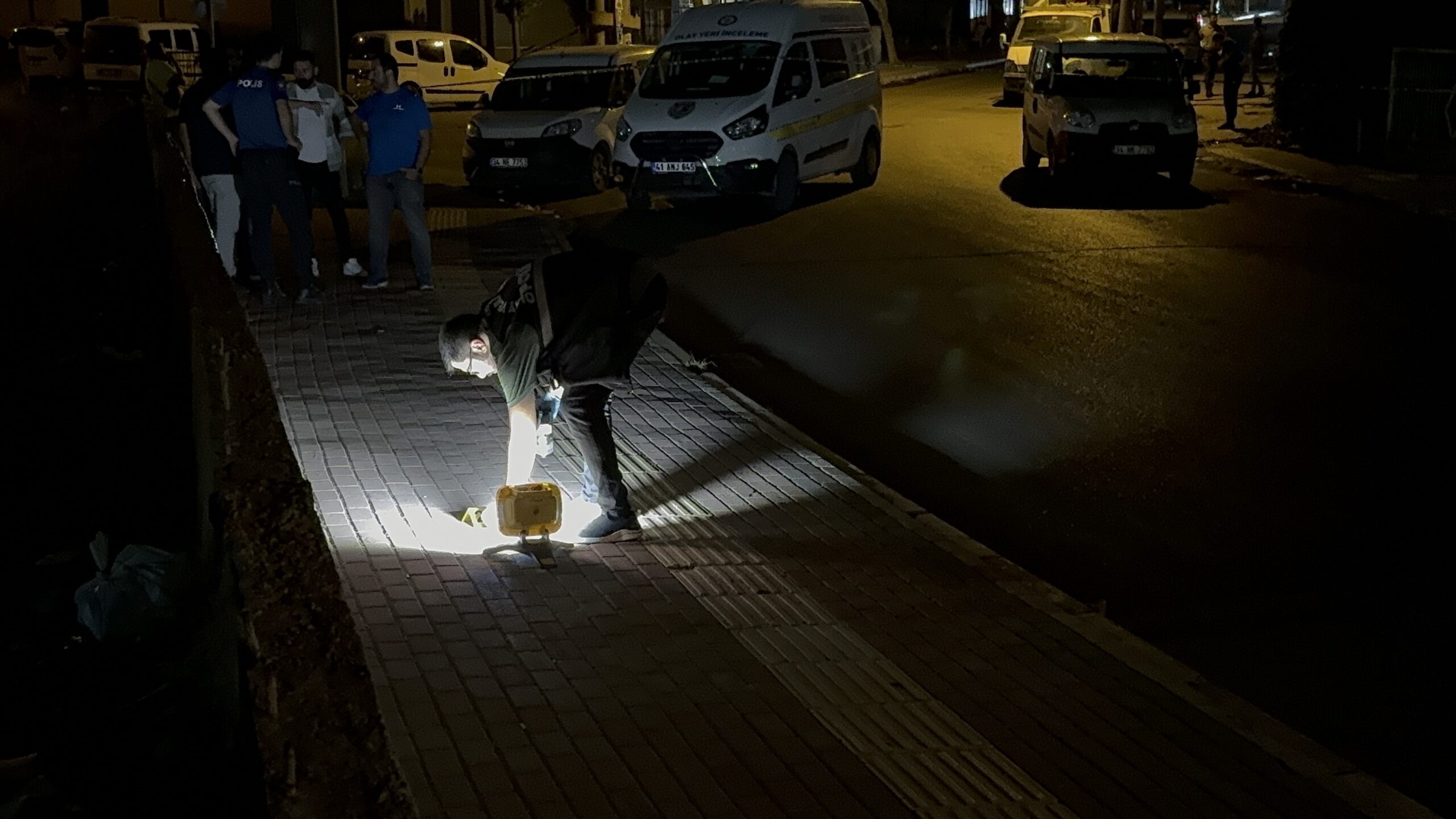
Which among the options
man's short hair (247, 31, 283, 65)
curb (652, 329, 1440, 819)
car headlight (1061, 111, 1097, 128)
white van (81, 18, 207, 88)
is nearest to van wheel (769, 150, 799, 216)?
car headlight (1061, 111, 1097, 128)

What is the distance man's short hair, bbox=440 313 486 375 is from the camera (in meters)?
6.30

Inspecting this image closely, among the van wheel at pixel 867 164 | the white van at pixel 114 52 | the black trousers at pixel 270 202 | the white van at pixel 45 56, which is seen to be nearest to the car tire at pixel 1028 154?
the van wheel at pixel 867 164

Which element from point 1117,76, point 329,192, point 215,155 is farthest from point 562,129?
point 215,155

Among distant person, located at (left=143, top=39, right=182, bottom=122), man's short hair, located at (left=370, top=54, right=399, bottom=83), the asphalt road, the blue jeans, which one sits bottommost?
the asphalt road

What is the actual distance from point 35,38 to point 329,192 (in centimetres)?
3344

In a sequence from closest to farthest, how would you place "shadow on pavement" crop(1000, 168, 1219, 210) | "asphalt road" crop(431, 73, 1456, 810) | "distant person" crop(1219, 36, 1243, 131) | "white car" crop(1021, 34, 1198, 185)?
"asphalt road" crop(431, 73, 1456, 810) < "shadow on pavement" crop(1000, 168, 1219, 210) < "white car" crop(1021, 34, 1198, 185) < "distant person" crop(1219, 36, 1243, 131)

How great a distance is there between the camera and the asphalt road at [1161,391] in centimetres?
661

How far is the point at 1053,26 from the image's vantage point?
3297 cm

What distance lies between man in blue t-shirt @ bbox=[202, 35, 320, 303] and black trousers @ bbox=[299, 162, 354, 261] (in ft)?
0.86

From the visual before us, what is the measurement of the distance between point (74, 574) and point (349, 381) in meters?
2.05

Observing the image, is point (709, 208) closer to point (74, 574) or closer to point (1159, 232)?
point (1159, 232)

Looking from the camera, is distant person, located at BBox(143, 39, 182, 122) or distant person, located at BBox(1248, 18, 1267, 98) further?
distant person, located at BBox(1248, 18, 1267, 98)

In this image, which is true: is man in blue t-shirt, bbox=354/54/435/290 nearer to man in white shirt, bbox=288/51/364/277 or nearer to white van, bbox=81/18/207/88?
man in white shirt, bbox=288/51/364/277

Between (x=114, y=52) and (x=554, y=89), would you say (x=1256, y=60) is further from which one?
(x=114, y=52)
